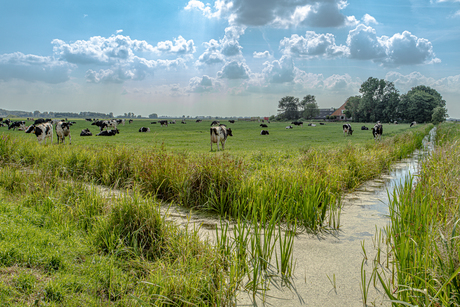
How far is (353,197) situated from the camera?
9.57 m

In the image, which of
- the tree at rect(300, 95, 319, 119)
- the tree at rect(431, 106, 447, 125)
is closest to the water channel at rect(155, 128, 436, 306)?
the tree at rect(431, 106, 447, 125)

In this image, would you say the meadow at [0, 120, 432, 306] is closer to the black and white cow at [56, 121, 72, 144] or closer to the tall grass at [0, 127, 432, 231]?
the tall grass at [0, 127, 432, 231]

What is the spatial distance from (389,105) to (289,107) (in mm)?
46840

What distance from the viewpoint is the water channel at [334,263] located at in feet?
13.3

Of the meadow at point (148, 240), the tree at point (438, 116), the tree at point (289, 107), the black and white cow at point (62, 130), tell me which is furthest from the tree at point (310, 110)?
the meadow at point (148, 240)

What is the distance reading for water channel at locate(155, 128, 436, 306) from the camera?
4.05m

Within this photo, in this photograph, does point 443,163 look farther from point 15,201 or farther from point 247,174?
point 15,201

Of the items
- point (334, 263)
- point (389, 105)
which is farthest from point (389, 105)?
point (334, 263)

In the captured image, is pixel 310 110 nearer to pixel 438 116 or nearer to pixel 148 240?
pixel 438 116

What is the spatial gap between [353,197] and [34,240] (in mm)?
8867

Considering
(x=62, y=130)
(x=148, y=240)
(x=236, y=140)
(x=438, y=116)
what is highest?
(x=438, y=116)

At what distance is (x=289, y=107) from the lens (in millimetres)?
138625

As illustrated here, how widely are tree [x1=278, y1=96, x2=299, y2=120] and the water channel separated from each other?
132309 millimetres

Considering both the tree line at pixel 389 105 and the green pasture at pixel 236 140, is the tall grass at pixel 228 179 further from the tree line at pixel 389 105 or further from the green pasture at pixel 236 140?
the tree line at pixel 389 105
